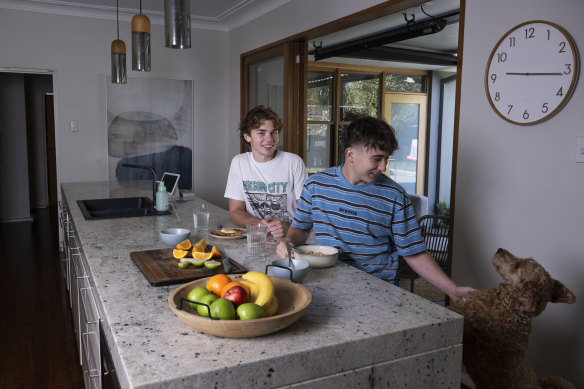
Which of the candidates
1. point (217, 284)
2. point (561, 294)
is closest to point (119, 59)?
point (217, 284)

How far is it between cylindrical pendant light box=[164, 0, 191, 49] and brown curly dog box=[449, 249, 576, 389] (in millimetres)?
1461

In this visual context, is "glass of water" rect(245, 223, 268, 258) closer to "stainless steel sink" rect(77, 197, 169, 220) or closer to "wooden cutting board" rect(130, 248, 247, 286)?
"wooden cutting board" rect(130, 248, 247, 286)

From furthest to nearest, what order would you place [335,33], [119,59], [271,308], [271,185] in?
[335,33], [119,59], [271,185], [271,308]

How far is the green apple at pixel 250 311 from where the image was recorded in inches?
43.0

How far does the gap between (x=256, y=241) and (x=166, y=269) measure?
0.39 meters

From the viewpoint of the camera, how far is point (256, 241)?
1.90 metres

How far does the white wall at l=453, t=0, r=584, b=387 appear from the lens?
216 centimetres

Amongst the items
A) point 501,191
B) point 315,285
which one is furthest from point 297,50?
point 315,285

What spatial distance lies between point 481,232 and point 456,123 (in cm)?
62

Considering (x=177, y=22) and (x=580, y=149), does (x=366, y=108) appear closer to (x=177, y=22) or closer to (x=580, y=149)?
(x=580, y=149)

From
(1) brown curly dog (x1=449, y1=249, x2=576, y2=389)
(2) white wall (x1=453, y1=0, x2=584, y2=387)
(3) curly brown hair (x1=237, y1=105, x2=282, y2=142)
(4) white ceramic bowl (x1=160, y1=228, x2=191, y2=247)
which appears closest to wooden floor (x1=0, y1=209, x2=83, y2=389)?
(4) white ceramic bowl (x1=160, y1=228, x2=191, y2=247)

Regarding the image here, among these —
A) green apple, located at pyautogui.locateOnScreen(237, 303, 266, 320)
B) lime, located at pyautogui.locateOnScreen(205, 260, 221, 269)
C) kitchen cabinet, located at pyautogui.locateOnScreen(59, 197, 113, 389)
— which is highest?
green apple, located at pyautogui.locateOnScreen(237, 303, 266, 320)

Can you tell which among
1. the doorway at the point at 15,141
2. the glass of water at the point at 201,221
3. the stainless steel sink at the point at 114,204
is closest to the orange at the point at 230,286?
the glass of water at the point at 201,221

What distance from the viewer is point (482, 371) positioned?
59.1 inches
